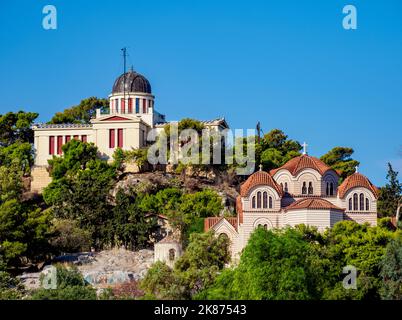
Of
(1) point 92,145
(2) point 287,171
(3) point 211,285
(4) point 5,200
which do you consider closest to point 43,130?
(1) point 92,145

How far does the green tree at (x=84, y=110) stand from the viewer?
109 meters

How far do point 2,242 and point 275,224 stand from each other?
53.6 feet

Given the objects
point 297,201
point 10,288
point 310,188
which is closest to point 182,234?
point 297,201

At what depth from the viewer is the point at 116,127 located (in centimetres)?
9894

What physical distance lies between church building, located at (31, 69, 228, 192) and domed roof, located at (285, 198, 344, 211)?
22313 millimetres

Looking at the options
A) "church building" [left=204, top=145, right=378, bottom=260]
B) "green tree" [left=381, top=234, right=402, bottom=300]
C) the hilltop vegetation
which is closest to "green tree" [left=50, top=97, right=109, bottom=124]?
the hilltop vegetation

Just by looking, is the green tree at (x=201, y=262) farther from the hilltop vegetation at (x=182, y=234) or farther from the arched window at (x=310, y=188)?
the arched window at (x=310, y=188)

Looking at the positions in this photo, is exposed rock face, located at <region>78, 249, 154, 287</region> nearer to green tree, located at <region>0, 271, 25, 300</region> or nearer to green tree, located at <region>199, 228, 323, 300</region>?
green tree, located at <region>0, 271, 25, 300</region>

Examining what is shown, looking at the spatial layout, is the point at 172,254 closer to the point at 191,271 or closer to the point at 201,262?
the point at 201,262

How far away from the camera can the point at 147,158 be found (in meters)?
96.1

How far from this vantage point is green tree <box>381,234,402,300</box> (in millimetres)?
67250

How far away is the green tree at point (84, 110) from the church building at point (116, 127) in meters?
5.06

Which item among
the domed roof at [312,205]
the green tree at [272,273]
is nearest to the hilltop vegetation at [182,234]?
the green tree at [272,273]

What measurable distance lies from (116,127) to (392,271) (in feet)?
117
